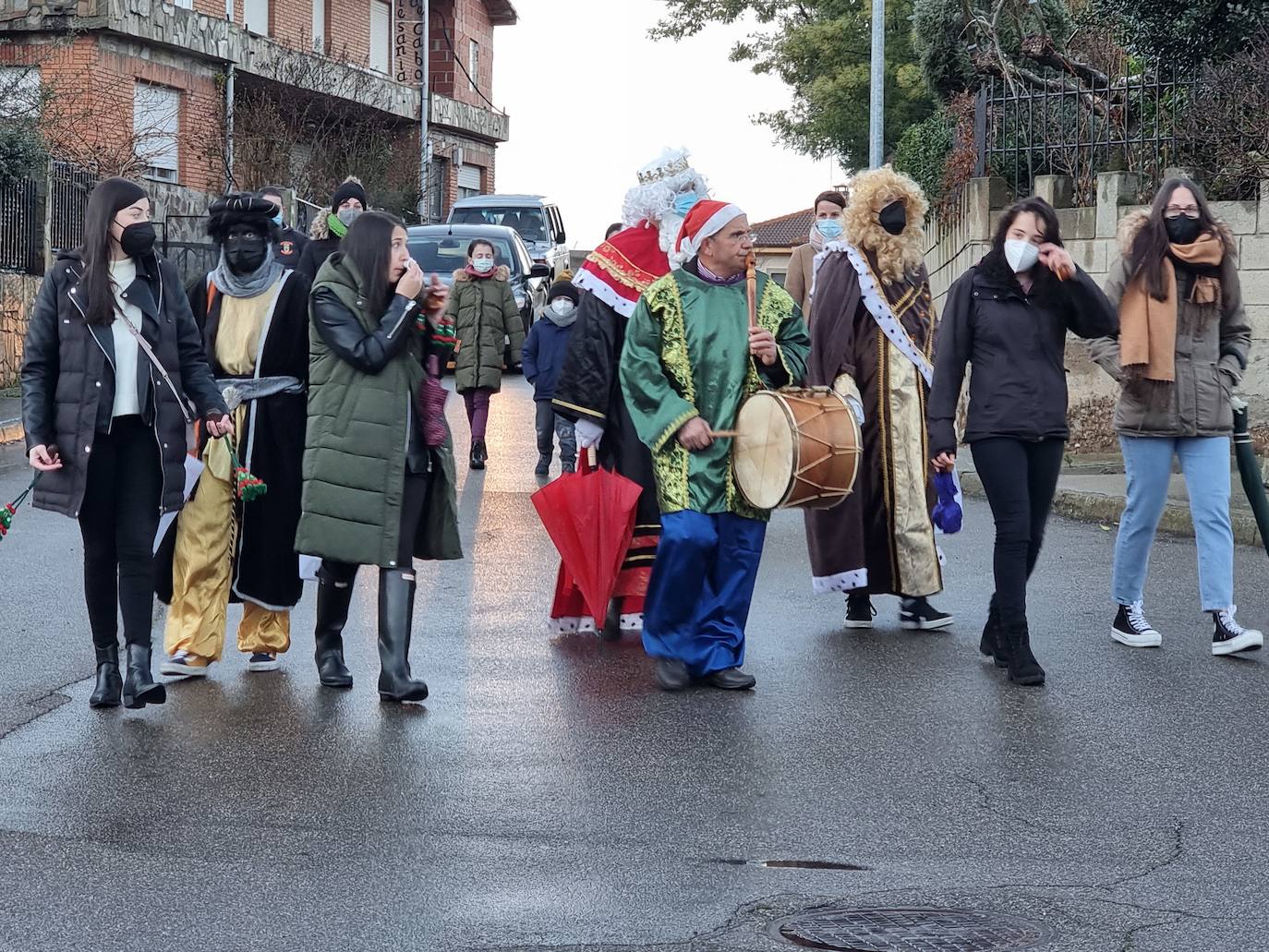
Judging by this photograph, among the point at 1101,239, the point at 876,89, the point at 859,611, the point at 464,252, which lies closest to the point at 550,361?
the point at 1101,239

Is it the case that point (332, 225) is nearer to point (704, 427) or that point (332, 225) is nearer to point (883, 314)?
point (883, 314)

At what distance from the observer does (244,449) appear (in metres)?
7.63

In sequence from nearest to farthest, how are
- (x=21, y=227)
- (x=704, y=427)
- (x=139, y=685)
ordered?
1. (x=139, y=685)
2. (x=704, y=427)
3. (x=21, y=227)

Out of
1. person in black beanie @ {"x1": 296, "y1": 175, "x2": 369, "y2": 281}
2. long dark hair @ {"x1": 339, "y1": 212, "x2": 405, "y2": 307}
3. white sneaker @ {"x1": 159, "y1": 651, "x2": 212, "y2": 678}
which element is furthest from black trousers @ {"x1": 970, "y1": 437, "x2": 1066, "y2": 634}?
person in black beanie @ {"x1": 296, "y1": 175, "x2": 369, "y2": 281}

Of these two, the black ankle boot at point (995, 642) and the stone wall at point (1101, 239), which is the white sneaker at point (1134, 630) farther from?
the stone wall at point (1101, 239)

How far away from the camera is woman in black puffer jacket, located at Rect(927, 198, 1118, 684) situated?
767 cm

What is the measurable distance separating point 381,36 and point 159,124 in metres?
12.6

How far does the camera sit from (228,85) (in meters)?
39.2

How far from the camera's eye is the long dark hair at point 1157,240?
8.16 metres

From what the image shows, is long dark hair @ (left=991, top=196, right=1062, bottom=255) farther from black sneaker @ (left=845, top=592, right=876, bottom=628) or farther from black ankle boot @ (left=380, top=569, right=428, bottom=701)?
black ankle boot @ (left=380, top=569, right=428, bottom=701)

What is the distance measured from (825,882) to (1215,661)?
Answer: 3604 millimetres

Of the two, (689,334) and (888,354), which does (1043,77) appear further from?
(689,334)

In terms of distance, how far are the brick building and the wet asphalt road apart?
2113 cm

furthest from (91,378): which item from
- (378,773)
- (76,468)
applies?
(378,773)
